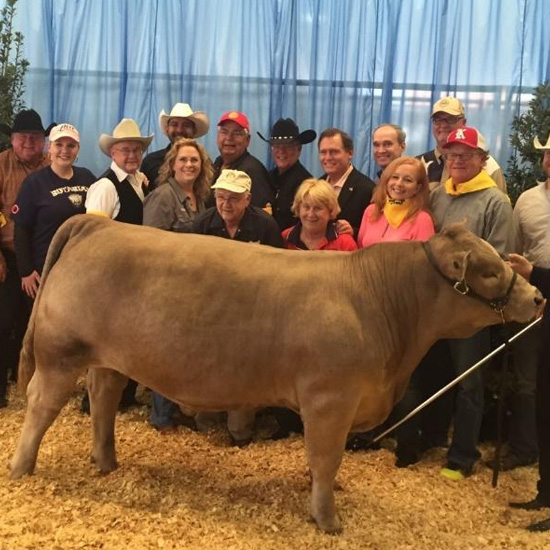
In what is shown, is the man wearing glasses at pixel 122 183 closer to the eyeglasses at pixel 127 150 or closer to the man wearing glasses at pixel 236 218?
the eyeglasses at pixel 127 150

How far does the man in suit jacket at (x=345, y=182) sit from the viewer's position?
13.7 ft

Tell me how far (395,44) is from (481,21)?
73 centimetres

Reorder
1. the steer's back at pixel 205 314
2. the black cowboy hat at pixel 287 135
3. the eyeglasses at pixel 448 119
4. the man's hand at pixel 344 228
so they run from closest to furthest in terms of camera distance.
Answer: the steer's back at pixel 205 314 → the man's hand at pixel 344 228 → the eyeglasses at pixel 448 119 → the black cowboy hat at pixel 287 135

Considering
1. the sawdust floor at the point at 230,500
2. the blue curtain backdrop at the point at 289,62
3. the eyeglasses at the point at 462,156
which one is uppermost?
the blue curtain backdrop at the point at 289,62

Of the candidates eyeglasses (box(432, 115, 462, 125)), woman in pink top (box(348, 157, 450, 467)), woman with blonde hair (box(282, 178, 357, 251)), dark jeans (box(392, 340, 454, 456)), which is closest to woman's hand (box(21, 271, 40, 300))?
woman with blonde hair (box(282, 178, 357, 251))

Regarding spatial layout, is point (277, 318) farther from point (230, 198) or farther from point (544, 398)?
point (544, 398)

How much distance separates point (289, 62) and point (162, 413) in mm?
3191

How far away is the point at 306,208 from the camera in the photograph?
12.2 feet

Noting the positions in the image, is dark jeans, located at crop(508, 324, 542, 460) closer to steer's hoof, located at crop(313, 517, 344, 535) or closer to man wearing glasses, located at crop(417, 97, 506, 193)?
man wearing glasses, located at crop(417, 97, 506, 193)

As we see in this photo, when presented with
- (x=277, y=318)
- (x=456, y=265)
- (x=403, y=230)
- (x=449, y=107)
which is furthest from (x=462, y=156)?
(x=277, y=318)

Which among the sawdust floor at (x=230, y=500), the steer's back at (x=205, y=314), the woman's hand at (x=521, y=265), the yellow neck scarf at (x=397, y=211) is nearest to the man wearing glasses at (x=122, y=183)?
the steer's back at (x=205, y=314)

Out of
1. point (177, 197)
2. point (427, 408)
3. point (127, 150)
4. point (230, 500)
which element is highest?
point (127, 150)

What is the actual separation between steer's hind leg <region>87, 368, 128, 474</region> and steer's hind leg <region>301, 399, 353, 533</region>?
43.2 inches

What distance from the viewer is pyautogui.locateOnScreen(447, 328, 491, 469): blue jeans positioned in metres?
3.65
